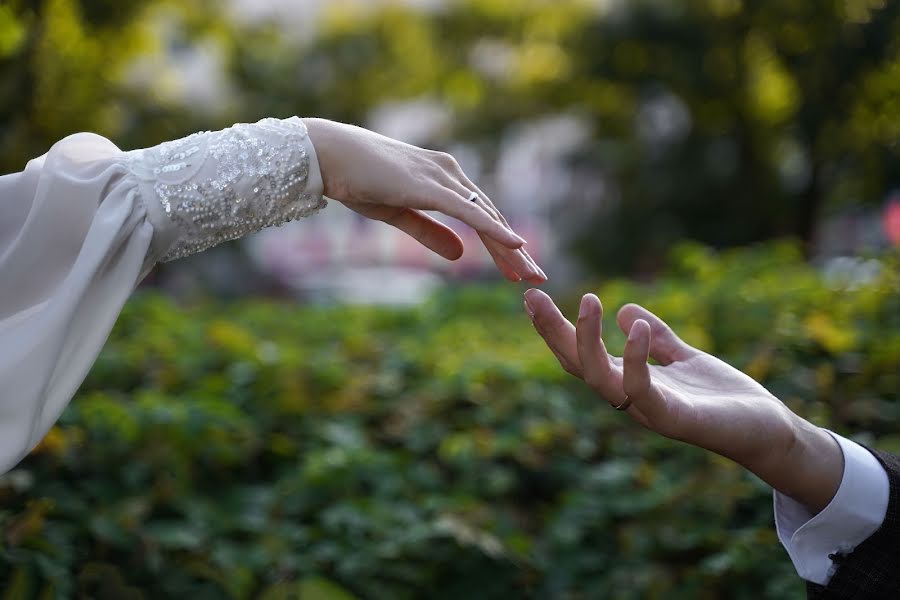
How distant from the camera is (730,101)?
17172 millimetres

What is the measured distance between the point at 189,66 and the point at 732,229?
12025mm

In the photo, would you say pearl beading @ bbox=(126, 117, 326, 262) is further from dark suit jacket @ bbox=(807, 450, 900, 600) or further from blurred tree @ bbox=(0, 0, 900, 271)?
blurred tree @ bbox=(0, 0, 900, 271)

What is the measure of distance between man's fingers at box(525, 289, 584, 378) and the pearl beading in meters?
0.51

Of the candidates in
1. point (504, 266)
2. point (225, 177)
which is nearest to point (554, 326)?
point (504, 266)

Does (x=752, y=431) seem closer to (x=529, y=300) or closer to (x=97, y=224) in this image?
(x=529, y=300)

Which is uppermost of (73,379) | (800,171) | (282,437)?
(73,379)

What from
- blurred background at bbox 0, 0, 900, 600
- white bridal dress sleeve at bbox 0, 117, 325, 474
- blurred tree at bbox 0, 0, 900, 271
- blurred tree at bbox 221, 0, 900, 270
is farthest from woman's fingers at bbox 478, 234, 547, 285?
blurred tree at bbox 221, 0, 900, 270

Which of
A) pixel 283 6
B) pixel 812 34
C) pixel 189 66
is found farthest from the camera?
pixel 283 6

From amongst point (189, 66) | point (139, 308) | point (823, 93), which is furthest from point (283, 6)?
point (139, 308)

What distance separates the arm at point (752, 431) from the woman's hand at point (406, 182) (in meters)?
0.13

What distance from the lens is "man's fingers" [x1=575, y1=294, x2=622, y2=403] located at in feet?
5.26

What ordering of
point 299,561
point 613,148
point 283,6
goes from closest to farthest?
1. point 299,561
2. point 613,148
3. point 283,6

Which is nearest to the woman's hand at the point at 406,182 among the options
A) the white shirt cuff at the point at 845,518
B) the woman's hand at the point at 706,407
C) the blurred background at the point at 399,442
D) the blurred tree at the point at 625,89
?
the woman's hand at the point at 706,407

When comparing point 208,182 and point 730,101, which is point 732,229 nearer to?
point 730,101
